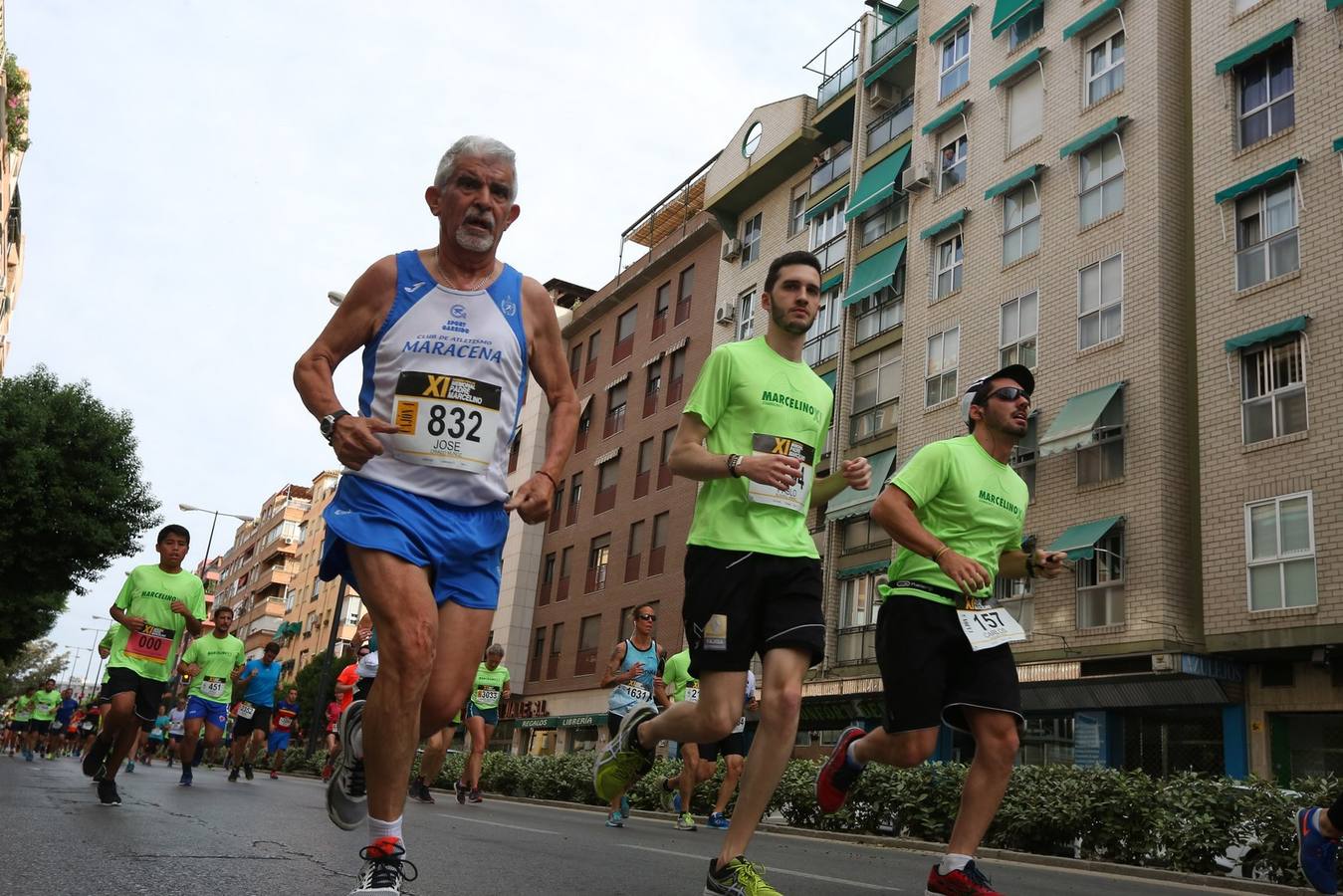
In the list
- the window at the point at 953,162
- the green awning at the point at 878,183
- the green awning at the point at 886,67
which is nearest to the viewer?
the window at the point at 953,162

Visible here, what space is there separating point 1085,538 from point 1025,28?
43.7 feet

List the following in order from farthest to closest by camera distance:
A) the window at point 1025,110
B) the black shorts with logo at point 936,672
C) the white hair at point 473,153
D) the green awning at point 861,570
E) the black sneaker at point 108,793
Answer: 1. the green awning at point 861,570
2. the window at point 1025,110
3. the black sneaker at point 108,793
4. the black shorts with logo at point 936,672
5. the white hair at point 473,153

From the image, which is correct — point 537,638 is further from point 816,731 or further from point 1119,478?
point 1119,478

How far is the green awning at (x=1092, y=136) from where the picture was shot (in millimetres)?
27469

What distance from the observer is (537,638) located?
169 ft

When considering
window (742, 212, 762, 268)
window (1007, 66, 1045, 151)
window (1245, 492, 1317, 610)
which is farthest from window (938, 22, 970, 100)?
window (1245, 492, 1317, 610)

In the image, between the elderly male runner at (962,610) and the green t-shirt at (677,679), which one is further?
the green t-shirt at (677,679)

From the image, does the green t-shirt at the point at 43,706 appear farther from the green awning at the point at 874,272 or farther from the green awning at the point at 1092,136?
the green awning at the point at 1092,136

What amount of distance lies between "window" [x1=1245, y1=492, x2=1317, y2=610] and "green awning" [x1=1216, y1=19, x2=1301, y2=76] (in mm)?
8525

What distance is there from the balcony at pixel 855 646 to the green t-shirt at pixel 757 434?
88.9 ft

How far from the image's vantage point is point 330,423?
13.0 feet

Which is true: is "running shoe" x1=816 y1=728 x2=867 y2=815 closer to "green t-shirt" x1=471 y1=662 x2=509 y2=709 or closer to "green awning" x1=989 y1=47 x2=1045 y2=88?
"green t-shirt" x1=471 y1=662 x2=509 y2=709

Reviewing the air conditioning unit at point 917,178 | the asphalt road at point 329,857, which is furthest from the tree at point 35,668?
the asphalt road at point 329,857

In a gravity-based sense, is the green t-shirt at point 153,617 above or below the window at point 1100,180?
below
